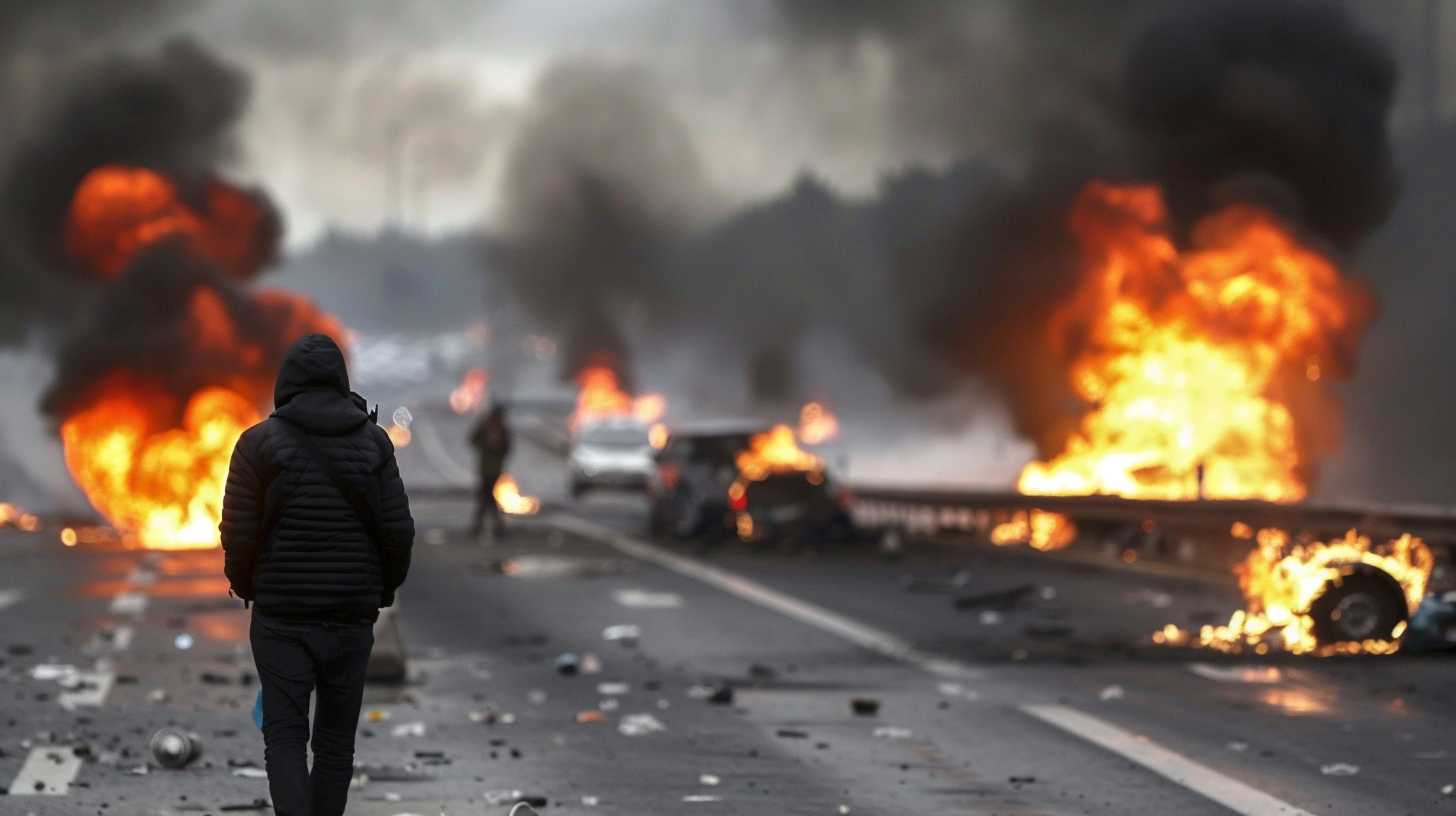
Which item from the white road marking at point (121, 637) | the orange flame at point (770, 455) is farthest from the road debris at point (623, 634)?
the orange flame at point (770, 455)

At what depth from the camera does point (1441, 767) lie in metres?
11.0

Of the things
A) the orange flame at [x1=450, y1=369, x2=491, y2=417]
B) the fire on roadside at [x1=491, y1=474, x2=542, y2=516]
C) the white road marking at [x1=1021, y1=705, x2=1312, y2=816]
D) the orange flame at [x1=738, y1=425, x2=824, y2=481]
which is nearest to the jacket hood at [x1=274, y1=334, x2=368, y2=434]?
the white road marking at [x1=1021, y1=705, x2=1312, y2=816]

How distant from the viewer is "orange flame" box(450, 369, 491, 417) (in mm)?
149625

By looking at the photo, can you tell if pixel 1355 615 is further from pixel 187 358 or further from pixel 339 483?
pixel 187 358

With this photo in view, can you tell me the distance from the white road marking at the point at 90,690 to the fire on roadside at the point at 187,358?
20.8 m

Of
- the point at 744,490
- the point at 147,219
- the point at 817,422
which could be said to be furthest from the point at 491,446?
the point at 817,422

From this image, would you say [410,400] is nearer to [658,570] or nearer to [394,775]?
[658,570]

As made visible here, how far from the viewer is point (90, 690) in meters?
14.5

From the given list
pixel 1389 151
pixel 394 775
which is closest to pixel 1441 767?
pixel 394 775

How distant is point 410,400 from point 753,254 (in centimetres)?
4487

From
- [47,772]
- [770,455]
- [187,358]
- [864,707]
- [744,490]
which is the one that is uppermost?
[187,358]

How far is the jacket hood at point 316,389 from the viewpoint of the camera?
305 inches

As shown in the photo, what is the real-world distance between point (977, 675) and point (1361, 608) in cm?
315

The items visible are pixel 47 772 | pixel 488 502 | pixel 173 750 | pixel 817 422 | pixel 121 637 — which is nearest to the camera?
pixel 47 772
